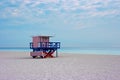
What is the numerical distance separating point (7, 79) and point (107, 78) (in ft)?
13.5

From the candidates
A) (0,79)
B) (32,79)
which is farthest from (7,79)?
(32,79)

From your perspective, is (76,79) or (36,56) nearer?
(76,79)

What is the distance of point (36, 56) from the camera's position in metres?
25.1

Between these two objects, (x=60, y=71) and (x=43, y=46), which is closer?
(x=60, y=71)

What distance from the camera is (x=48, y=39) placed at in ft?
84.9

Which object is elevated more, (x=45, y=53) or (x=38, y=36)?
(x=38, y=36)

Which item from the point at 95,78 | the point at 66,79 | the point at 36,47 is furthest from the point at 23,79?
the point at 36,47

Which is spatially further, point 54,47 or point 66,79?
point 54,47

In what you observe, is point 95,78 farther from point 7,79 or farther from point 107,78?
point 7,79

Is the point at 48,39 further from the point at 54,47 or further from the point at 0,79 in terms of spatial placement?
the point at 0,79

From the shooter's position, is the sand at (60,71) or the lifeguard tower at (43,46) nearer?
the sand at (60,71)

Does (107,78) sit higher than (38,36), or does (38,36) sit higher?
(38,36)

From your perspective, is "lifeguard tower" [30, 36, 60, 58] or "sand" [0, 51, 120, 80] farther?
"lifeguard tower" [30, 36, 60, 58]

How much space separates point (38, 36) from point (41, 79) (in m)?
15.0
